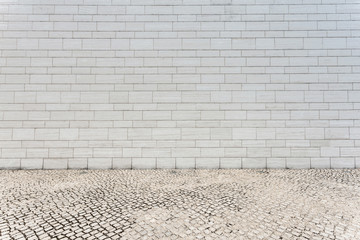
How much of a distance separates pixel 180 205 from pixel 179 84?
4002mm

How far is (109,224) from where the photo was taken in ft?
9.98

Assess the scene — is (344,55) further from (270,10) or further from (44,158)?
(44,158)

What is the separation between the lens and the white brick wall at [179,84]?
20.9 ft

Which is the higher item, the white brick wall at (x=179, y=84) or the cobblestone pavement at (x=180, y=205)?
the white brick wall at (x=179, y=84)

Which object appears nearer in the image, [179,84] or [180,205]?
[180,205]

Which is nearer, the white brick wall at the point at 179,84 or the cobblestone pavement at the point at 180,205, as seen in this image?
the cobblestone pavement at the point at 180,205

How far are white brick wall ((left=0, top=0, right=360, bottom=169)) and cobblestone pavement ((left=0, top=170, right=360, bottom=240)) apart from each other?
885 millimetres

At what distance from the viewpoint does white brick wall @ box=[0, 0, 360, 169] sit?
636 cm

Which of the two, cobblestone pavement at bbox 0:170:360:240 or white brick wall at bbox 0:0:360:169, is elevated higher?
white brick wall at bbox 0:0:360:169

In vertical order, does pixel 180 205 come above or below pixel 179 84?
below

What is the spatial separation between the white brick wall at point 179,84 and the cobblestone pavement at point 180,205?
34.8 inches

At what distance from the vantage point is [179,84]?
21.3 feet

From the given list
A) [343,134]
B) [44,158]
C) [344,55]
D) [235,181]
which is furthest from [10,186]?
[344,55]

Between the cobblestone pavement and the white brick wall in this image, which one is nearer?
the cobblestone pavement
